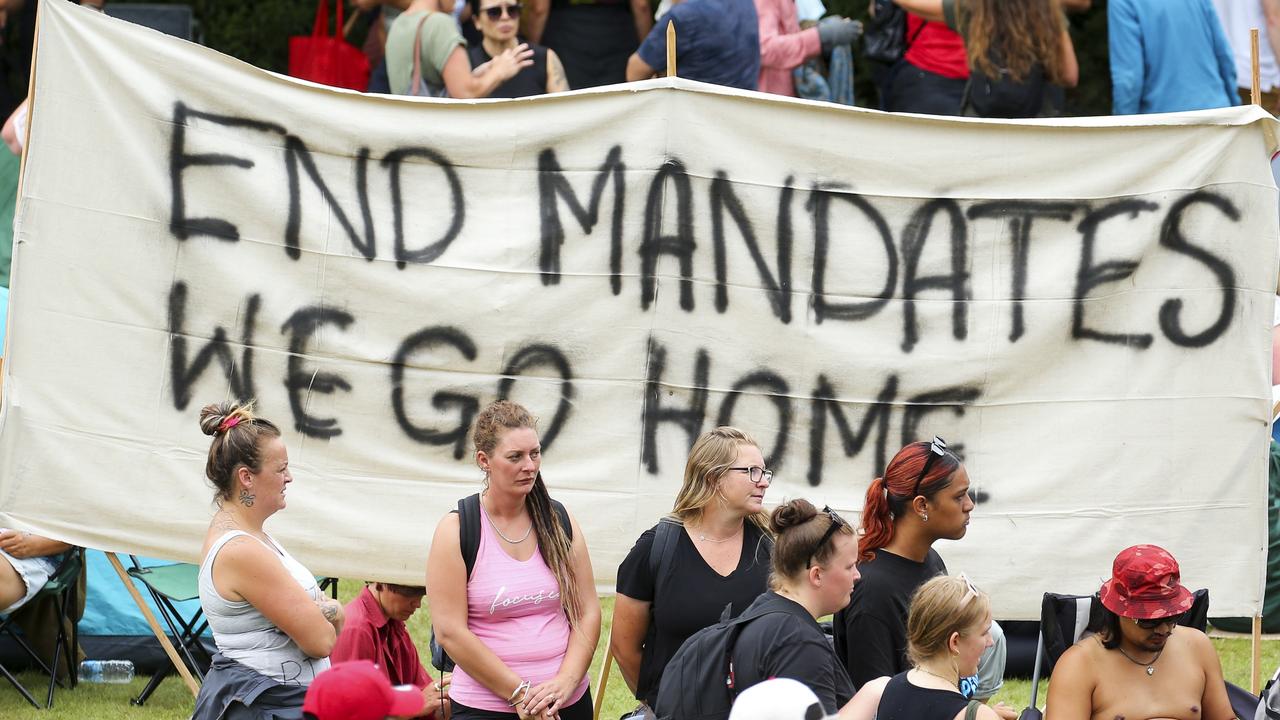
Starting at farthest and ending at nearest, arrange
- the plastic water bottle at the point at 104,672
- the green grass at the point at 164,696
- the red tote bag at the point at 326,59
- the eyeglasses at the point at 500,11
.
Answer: the red tote bag at the point at 326,59 → the eyeglasses at the point at 500,11 → the plastic water bottle at the point at 104,672 → the green grass at the point at 164,696

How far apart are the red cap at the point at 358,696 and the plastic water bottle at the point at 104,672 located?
4.04 metres

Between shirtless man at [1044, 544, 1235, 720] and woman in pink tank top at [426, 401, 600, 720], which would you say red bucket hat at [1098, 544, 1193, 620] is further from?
woman in pink tank top at [426, 401, 600, 720]

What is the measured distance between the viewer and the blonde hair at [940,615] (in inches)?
162

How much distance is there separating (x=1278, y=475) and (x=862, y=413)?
2823 millimetres

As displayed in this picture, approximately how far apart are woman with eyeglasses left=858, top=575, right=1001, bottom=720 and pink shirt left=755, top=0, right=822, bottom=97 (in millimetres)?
5391

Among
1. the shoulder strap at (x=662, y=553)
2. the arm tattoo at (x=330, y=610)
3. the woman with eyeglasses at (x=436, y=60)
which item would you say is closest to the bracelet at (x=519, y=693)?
the shoulder strap at (x=662, y=553)

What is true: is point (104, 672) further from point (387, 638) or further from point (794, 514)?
point (794, 514)

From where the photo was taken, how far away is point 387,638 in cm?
570

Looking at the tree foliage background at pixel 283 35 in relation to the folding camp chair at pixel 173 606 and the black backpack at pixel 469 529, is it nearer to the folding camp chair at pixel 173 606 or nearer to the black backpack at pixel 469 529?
the folding camp chair at pixel 173 606

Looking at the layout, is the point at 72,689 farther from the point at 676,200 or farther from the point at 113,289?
the point at 676,200

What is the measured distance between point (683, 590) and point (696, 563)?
0.32 ft

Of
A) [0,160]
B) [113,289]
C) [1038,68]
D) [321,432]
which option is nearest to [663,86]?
[321,432]

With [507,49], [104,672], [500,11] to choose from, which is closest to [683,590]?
[104,672]

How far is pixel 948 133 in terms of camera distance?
6.06 meters
